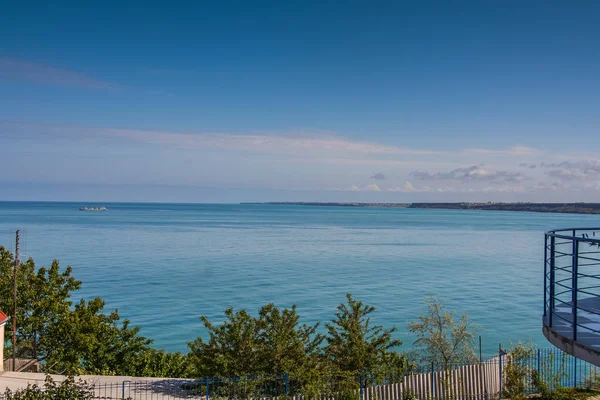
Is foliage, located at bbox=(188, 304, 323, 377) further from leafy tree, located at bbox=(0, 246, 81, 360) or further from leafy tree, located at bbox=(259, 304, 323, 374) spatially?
leafy tree, located at bbox=(0, 246, 81, 360)

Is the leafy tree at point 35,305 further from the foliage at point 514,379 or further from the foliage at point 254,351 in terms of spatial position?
the foliage at point 514,379

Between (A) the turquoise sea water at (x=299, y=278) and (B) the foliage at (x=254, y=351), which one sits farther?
(A) the turquoise sea water at (x=299, y=278)

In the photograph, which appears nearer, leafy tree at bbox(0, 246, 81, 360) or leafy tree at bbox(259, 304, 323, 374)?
leafy tree at bbox(259, 304, 323, 374)

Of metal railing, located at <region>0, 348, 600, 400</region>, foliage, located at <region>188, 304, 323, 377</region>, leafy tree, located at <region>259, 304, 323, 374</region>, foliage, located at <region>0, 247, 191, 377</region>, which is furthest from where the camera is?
foliage, located at <region>0, 247, 191, 377</region>

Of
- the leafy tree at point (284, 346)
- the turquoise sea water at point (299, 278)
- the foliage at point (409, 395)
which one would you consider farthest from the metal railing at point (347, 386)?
the turquoise sea water at point (299, 278)

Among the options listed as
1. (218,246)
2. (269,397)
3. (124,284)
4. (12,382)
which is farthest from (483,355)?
(218,246)

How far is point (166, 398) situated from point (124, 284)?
44.3 m

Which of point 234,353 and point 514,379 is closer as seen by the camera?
point 514,379

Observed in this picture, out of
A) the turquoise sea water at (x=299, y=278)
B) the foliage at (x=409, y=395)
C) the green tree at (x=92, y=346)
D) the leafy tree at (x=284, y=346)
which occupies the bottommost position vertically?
the turquoise sea water at (x=299, y=278)

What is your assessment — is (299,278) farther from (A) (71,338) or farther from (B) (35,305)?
(A) (71,338)

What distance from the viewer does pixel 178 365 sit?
2888 cm

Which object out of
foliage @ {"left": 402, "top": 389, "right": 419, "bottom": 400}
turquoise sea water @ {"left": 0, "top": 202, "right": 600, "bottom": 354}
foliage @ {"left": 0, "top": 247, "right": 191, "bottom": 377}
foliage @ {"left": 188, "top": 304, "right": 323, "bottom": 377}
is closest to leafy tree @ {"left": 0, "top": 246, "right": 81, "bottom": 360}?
foliage @ {"left": 0, "top": 247, "right": 191, "bottom": 377}

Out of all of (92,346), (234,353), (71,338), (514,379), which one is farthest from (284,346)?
(71,338)

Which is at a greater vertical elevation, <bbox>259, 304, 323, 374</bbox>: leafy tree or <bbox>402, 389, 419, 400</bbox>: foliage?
<bbox>259, 304, 323, 374</bbox>: leafy tree
